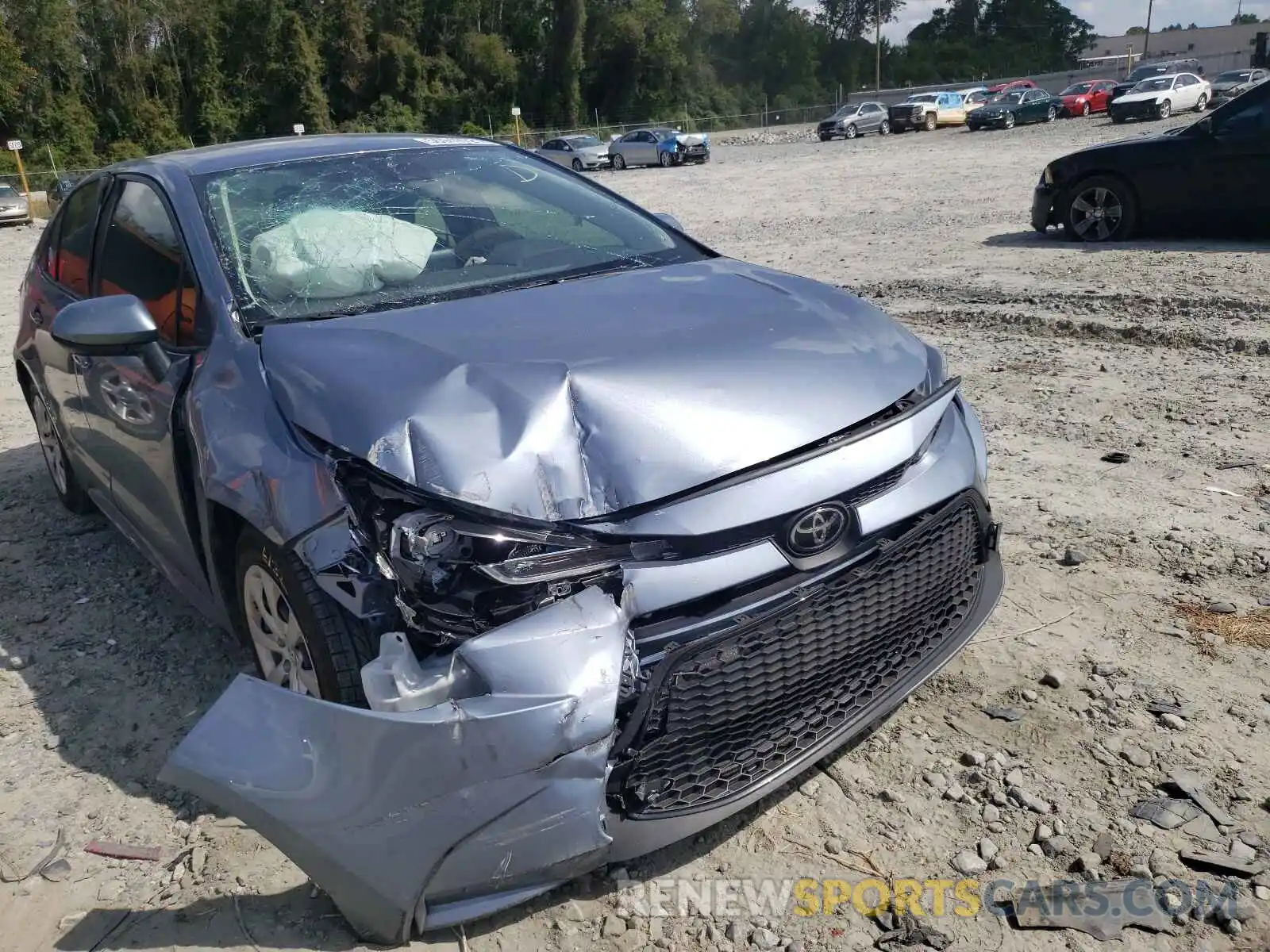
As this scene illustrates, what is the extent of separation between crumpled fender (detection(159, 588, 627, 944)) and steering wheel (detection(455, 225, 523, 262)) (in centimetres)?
167

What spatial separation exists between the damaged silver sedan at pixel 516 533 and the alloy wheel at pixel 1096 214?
803cm

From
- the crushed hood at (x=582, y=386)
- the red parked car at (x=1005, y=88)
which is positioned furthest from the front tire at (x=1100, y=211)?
the red parked car at (x=1005, y=88)

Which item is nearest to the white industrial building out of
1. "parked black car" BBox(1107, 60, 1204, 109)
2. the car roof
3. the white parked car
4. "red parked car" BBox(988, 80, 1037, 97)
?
"parked black car" BBox(1107, 60, 1204, 109)

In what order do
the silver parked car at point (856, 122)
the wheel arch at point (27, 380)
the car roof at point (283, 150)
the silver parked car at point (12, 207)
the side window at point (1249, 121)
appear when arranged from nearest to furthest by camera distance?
the car roof at point (283, 150)
the wheel arch at point (27, 380)
the side window at point (1249, 121)
the silver parked car at point (12, 207)
the silver parked car at point (856, 122)

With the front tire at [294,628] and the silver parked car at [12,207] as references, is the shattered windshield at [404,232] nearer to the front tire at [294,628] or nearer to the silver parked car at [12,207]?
the front tire at [294,628]

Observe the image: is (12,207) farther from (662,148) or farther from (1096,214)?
(1096,214)

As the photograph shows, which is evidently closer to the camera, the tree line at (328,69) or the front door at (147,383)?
the front door at (147,383)

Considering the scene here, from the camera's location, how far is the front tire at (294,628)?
2.38 m

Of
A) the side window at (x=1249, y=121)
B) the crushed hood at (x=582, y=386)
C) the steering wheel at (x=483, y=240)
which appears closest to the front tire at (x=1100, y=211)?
the side window at (x=1249, y=121)

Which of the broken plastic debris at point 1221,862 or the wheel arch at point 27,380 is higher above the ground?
the wheel arch at point 27,380

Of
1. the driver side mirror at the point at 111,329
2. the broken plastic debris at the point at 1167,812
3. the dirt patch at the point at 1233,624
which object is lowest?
the broken plastic debris at the point at 1167,812

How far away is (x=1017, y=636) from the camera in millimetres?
3447

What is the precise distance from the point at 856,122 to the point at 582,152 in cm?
1423

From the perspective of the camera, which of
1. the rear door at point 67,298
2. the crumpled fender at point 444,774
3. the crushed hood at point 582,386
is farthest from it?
the rear door at point 67,298
